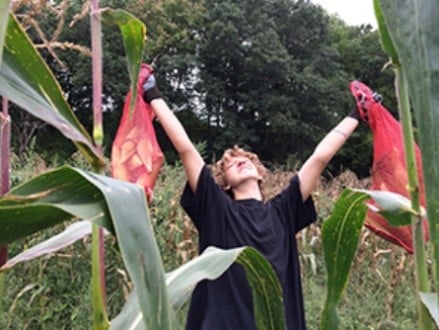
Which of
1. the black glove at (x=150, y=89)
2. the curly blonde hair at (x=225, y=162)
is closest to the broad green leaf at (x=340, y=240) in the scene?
the black glove at (x=150, y=89)

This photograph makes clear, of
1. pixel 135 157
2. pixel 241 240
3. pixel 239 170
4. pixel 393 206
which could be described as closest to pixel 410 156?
pixel 393 206

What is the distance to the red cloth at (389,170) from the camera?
0.66m

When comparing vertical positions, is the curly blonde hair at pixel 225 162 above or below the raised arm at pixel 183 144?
below

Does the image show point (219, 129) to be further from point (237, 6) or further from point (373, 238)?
point (373, 238)

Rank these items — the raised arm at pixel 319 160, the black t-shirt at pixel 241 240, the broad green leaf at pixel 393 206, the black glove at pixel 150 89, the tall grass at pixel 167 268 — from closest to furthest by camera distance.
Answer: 1. the broad green leaf at pixel 393 206
2. the black glove at pixel 150 89
3. the black t-shirt at pixel 241 240
4. the raised arm at pixel 319 160
5. the tall grass at pixel 167 268

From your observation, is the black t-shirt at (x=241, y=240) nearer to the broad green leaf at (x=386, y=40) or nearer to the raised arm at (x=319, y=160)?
the raised arm at (x=319, y=160)

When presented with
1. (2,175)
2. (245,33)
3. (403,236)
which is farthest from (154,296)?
(245,33)

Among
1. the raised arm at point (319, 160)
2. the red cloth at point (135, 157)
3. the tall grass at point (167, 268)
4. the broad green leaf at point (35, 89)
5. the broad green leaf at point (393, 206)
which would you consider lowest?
the tall grass at point (167, 268)

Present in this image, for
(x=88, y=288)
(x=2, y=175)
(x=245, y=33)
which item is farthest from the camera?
(x=245, y=33)

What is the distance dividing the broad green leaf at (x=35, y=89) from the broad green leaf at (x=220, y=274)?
0.32 feet

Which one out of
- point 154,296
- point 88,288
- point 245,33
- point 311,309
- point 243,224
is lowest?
point 311,309

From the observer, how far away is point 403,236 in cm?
67

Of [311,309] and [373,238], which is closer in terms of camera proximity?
[311,309]

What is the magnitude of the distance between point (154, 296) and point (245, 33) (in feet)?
47.5
